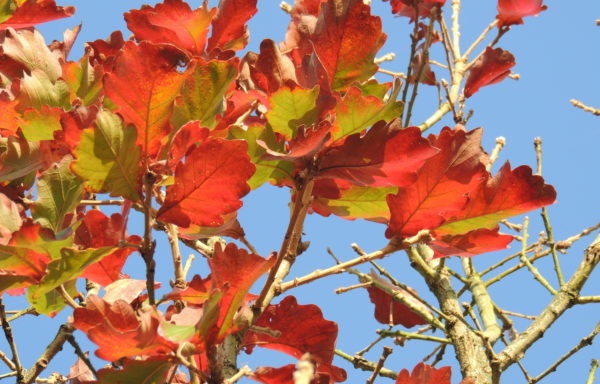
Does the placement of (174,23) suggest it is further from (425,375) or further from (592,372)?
(592,372)

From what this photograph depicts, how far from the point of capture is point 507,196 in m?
1.02

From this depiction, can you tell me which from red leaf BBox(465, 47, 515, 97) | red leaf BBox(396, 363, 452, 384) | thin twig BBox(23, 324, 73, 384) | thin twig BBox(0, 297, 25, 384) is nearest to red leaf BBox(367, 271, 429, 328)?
red leaf BBox(396, 363, 452, 384)

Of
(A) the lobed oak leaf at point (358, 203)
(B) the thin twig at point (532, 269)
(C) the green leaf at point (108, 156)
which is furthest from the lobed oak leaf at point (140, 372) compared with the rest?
(B) the thin twig at point (532, 269)

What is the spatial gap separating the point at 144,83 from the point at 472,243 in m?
0.55

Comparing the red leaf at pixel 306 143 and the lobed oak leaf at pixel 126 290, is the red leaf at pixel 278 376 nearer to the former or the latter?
the lobed oak leaf at pixel 126 290

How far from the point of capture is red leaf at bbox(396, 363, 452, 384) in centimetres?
112

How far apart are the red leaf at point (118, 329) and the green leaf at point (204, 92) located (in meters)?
0.25

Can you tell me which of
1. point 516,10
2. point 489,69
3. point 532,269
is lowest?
point 532,269

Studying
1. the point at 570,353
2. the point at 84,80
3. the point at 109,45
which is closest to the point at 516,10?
the point at 570,353

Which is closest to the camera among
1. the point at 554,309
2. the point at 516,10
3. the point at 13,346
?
the point at 13,346

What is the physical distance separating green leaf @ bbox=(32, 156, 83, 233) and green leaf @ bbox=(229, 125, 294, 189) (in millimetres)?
238

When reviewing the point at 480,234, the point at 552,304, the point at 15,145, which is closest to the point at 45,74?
the point at 15,145

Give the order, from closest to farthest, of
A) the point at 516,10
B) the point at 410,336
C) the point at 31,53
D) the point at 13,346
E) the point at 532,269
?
the point at 31,53 → the point at 13,346 → the point at 410,336 → the point at 532,269 → the point at 516,10

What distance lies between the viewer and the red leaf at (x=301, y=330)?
3.56 ft
